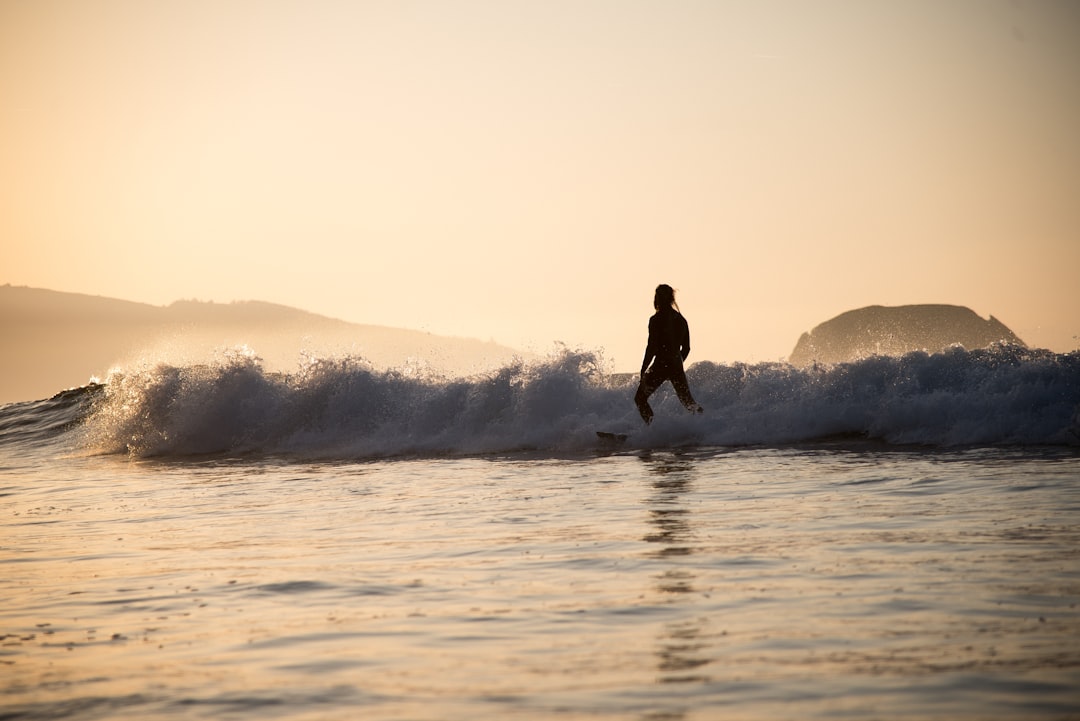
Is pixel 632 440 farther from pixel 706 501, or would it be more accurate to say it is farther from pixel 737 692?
pixel 737 692

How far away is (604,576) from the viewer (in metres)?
6.14

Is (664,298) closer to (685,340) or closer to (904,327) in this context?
(685,340)

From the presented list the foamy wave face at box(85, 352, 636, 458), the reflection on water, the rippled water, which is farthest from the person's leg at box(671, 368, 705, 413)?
the rippled water

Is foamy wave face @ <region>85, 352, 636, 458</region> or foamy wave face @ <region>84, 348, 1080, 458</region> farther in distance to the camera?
foamy wave face @ <region>85, 352, 636, 458</region>

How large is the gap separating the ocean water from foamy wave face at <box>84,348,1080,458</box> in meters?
0.10

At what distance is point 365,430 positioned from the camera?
20.3 m

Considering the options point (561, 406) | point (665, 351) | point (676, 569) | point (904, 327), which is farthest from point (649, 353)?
point (904, 327)

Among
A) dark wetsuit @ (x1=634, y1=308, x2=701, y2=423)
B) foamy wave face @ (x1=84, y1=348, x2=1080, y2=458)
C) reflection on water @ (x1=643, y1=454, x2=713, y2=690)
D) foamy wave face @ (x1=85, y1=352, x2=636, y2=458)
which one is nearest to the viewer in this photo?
reflection on water @ (x1=643, y1=454, x2=713, y2=690)

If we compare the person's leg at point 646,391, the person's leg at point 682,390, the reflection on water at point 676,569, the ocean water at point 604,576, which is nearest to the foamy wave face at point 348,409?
the person's leg at point 646,391

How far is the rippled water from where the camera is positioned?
398cm

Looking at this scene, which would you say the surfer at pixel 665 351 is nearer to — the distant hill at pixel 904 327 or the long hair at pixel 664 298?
the long hair at pixel 664 298

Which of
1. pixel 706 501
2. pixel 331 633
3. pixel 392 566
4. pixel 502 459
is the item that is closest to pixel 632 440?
pixel 502 459

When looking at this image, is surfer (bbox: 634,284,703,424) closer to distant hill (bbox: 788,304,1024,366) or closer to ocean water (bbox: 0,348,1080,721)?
ocean water (bbox: 0,348,1080,721)

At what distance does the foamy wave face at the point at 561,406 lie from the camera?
15.0 m
